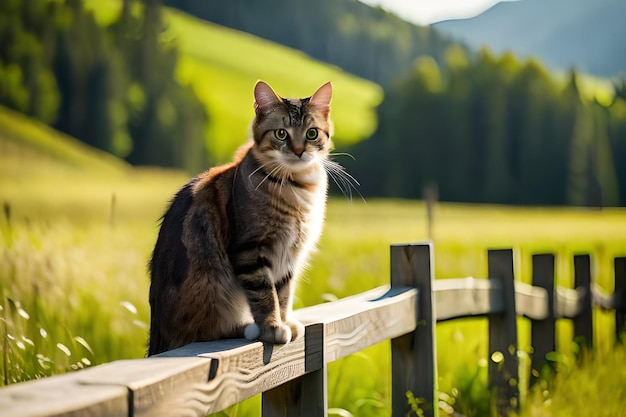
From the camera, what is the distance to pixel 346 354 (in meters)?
2.27

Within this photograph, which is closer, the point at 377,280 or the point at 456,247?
the point at 377,280

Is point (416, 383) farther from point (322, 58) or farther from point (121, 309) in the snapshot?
point (322, 58)

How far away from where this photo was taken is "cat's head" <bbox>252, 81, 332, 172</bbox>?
2.27 metres

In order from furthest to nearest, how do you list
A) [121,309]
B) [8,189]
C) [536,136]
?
[536,136], [8,189], [121,309]

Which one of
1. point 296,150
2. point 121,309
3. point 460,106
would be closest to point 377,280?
point 121,309

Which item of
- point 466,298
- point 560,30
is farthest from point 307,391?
point 560,30

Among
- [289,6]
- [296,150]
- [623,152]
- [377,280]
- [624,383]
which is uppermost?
[289,6]

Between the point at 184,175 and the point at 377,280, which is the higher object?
the point at 184,175

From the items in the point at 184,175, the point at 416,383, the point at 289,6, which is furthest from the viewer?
the point at 289,6

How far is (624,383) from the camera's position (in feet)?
13.1

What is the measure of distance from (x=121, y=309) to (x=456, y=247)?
4.64m

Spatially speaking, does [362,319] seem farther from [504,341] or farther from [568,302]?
[568,302]

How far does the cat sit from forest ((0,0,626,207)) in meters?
6.64

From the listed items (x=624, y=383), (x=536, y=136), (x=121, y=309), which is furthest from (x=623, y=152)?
(x=121, y=309)
